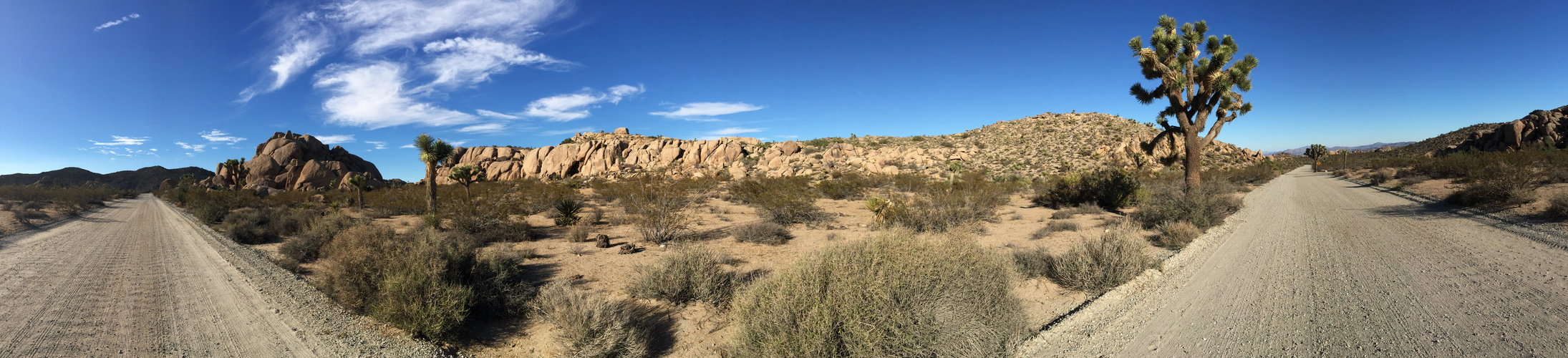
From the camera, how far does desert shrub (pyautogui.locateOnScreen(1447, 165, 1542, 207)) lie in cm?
1111

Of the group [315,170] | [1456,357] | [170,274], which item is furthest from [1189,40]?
[315,170]

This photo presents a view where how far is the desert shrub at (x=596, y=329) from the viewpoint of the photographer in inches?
169

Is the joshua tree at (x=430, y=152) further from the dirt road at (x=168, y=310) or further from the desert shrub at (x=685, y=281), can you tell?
the desert shrub at (x=685, y=281)

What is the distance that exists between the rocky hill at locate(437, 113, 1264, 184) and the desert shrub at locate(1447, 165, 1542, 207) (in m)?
21.7

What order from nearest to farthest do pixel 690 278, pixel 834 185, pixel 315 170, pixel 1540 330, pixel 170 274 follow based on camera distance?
pixel 1540 330 < pixel 690 278 < pixel 170 274 < pixel 834 185 < pixel 315 170

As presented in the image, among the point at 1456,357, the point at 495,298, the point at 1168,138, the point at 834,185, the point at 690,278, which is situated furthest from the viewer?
the point at 834,185

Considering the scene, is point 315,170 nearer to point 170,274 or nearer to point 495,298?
point 170,274

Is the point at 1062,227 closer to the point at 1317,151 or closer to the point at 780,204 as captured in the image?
the point at 780,204

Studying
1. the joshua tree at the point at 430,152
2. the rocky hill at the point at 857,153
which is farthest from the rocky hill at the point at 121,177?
the joshua tree at the point at 430,152

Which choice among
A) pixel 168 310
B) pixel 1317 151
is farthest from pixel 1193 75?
pixel 1317 151

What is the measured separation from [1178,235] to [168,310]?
602 inches

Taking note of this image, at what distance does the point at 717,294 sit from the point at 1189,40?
16.6m

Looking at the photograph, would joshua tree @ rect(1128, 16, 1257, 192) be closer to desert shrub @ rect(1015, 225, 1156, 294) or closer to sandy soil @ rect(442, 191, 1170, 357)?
sandy soil @ rect(442, 191, 1170, 357)

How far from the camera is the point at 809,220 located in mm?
13742
